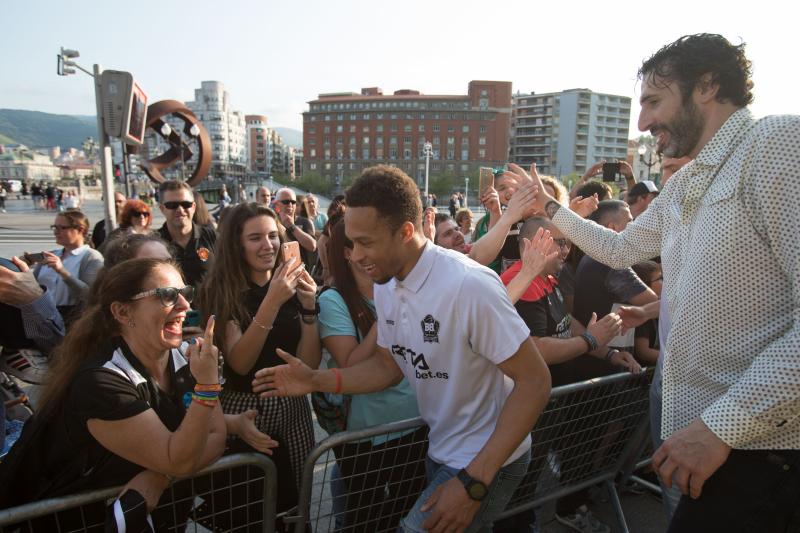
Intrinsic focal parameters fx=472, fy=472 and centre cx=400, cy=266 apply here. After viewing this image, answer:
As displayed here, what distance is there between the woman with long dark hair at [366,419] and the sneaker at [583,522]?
139cm

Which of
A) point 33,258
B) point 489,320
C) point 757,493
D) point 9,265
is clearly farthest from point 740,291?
point 33,258

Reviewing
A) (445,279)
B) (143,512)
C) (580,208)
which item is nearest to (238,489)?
(143,512)

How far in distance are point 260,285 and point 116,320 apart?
36.2 inches

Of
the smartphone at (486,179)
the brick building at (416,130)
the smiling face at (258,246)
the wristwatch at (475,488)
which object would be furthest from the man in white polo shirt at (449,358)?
the brick building at (416,130)

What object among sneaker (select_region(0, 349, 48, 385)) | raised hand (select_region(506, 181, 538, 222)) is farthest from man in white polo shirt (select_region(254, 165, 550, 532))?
sneaker (select_region(0, 349, 48, 385))

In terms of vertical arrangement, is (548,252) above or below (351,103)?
below

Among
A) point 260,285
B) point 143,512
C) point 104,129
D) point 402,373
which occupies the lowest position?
point 143,512

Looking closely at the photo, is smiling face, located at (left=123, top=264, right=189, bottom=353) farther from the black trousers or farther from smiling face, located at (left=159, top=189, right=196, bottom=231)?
smiling face, located at (left=159, top=189, right=196, bottom=231)

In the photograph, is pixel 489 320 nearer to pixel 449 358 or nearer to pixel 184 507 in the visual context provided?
pixel 449 358

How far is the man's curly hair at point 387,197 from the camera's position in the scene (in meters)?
1.73

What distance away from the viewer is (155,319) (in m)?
1.92

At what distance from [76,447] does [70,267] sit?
3.30 meters

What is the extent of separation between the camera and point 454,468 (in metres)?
1.78

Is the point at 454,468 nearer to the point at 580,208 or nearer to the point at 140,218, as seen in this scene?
the point at 580,208
